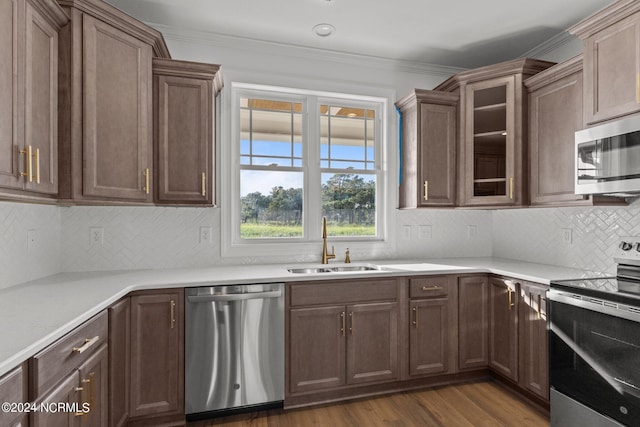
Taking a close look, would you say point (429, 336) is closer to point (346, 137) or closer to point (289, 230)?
point (289, 230)

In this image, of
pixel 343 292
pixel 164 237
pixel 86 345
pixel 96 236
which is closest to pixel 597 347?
pixel 343 292

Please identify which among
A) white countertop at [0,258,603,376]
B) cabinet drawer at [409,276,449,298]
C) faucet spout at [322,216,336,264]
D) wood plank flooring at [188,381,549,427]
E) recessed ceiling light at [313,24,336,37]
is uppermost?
recessed ceiling light at [313,24,336,37]

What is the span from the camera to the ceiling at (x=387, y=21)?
251 cm

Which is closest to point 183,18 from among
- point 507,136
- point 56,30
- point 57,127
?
point 56,30

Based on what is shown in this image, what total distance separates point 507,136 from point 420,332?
165 centimetres

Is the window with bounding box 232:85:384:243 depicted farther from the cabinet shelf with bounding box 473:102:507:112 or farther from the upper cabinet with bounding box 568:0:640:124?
the upper cabinet with bounding box 568:0:640:124

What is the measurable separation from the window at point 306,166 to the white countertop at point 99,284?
441 millimetres

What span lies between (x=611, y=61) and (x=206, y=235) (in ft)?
9.51

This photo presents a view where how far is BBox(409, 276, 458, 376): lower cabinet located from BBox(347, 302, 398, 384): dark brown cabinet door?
0.50ft

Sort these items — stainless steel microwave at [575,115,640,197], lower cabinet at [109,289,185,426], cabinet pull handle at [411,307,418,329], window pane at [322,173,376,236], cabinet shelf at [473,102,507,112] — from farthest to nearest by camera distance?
window pane at [322,173,376,236]
cabinet shelf at [473,102,507,112]
cabinet pull handle at [411,307,418,329]
lower cabinet at [109,289,185,426]
stainless steel microwave at [575,115,640,197]

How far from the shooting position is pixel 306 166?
326 cm

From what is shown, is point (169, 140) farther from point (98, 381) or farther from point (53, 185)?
point (98, 381)

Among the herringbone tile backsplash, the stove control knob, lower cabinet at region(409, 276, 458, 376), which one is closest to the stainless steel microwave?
the stove control knob

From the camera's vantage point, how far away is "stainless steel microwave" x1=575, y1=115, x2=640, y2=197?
1.97 metres
